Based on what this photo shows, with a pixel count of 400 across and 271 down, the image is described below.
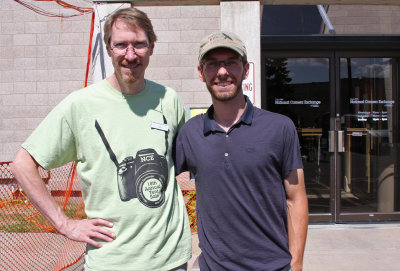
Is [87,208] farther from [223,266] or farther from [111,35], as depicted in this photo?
[111,35]

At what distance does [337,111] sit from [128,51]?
4471 mm

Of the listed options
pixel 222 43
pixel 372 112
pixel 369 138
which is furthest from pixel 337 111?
pixel 222 43

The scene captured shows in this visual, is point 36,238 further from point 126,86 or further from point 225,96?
point 225,96

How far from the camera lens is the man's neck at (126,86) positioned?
191 cm

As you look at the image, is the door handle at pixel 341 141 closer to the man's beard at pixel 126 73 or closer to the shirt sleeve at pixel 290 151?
the shirt sleeve at pixel 290 151

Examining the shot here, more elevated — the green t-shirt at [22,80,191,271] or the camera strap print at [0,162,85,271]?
the green t-shirt at [22,80,191,271]

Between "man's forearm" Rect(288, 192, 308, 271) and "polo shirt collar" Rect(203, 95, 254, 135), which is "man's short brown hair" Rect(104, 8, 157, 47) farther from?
"man's forearm" Rect(288, 192, 308, 271)

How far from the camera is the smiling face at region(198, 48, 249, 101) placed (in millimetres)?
1775

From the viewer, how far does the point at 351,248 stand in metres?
4.58

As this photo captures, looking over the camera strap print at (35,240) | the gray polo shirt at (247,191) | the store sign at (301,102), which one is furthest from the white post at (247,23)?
the camera strap print at (35,240)

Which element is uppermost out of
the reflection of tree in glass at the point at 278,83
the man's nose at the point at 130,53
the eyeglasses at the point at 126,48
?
the reflection of tree in glass at the point at 278,83

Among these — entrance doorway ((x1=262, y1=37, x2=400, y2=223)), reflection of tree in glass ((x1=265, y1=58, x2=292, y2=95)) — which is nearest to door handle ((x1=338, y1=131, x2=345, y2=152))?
entrance doorway ((x1=262, y1=37, x2=400, y2=223))

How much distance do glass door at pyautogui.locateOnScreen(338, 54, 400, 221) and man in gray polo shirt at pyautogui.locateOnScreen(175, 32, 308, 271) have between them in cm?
419

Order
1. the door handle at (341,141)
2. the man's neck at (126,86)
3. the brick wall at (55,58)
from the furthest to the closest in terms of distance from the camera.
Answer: the brick wall at (55,58)
the door handle at (341,141)
the man's neck at (126,86)
